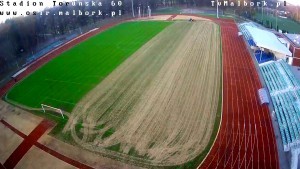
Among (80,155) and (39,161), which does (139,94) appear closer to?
(80,155)

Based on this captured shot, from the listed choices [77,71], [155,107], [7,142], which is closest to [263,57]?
[155,107]

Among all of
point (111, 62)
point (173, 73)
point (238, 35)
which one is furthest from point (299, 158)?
point (238, 35)

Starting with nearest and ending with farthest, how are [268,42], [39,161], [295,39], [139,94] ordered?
1. [39,161]
2. [139,94]
3. [268,42]
4. [295,39]

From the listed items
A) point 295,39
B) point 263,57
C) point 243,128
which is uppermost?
point 295,39

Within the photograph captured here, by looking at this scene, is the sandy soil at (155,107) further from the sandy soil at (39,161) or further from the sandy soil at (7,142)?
the sandy soil at (7,142)

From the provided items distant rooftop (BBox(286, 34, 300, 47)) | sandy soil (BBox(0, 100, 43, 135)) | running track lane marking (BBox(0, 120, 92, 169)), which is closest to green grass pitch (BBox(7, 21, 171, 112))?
sandy soil (BBox(0, 100, 43, 135))

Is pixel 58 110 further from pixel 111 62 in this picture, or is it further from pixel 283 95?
pixel 283 95
